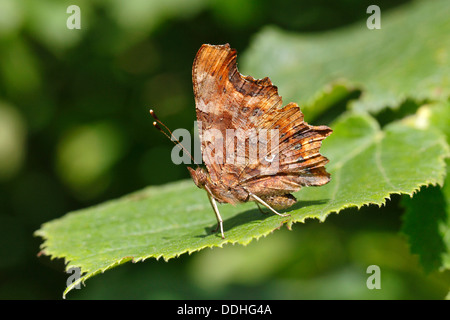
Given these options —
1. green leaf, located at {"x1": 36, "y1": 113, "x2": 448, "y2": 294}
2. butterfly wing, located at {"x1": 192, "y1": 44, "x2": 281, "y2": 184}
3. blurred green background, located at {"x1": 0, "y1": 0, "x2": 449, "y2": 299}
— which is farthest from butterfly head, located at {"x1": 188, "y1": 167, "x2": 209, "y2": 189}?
blurred green background, located at {"x1": 0, "y1": 0, "x2": 449, "y2": 299}

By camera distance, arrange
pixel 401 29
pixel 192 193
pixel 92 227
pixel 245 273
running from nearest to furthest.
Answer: pixel 92 227
pixel 192 193
pixel 401 29
pixel 245 273

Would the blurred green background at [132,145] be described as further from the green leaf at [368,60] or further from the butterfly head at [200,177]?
the butterfly head at [200,177]

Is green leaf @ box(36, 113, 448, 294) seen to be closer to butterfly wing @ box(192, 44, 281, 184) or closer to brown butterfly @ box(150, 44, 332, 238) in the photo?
brown butterfly @ box(150, 44, 332, 238)

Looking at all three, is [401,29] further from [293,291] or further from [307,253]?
[293,291]

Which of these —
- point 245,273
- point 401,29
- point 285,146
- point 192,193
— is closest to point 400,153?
point 285,146

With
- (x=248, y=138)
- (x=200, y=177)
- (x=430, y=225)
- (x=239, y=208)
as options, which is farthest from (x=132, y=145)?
(x=430, y=225)

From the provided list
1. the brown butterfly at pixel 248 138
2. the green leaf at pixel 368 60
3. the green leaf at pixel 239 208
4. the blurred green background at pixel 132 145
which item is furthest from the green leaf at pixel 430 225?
the blurred green background at pixel 132 145
